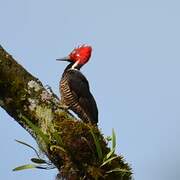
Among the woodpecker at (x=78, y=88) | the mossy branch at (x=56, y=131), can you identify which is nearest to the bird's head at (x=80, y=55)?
the woodpecker at (x=78, y=88)

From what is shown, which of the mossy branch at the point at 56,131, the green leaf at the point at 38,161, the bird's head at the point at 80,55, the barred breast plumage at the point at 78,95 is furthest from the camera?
the bird's head at the point at 80,55

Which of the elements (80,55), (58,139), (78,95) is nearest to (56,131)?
(58,139)

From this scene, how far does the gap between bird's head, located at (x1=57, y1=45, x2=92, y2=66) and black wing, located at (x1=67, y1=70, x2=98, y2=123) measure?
0.44 feet

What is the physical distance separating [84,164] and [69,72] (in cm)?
272

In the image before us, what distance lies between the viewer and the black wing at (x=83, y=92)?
184 inches

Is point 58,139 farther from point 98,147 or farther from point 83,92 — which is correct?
point 83,92

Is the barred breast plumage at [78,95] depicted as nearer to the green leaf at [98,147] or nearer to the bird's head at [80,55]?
the bird's head at [80,55]

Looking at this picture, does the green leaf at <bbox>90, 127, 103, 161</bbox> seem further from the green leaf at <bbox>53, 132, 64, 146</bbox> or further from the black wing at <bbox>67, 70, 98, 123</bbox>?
the black wing at <bbox>67, 70, 98, 123</bbox>

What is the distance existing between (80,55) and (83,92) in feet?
1.82

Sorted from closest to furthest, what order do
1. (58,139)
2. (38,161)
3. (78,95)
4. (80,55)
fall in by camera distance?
(58,139)
(38,161)
(78,95)
(80,55)

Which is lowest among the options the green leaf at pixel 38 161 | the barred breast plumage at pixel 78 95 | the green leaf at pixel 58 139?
the green leaf at pixel 38 161

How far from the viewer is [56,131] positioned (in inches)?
106

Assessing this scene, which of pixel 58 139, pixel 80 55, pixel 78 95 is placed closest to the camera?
pixel 58 139

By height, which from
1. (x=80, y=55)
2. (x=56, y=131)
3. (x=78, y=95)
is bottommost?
(x=56, y=131)
